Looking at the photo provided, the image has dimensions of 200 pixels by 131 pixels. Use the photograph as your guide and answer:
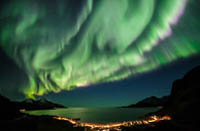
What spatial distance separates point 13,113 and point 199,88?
65.4m

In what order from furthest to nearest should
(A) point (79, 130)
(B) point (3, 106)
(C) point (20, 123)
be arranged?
(B) point (3, 106) → (A) point (79, 130) → (C) point (20, 123)

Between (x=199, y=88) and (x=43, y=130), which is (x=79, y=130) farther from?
(x=199, y=88)

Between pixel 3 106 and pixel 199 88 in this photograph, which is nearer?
pixel 199 88

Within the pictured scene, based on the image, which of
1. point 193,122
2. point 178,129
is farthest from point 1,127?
point 193,122

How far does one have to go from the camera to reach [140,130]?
20.0m

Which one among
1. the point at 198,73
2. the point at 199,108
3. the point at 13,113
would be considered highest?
the point at 198,73

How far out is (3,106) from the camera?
170 feet

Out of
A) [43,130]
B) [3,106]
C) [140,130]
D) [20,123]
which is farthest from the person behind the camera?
[3,106]

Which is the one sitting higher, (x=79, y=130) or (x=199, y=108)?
(x=199, y=108)

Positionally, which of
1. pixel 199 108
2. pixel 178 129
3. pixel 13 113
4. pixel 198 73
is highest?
pixel 198 73

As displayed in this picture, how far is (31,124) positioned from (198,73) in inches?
2080

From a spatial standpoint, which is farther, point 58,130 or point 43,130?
point 58,130

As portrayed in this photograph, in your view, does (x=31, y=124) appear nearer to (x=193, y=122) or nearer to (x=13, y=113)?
(x=193, y=122)

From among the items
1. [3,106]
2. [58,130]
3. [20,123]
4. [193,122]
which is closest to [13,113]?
[3,106]
